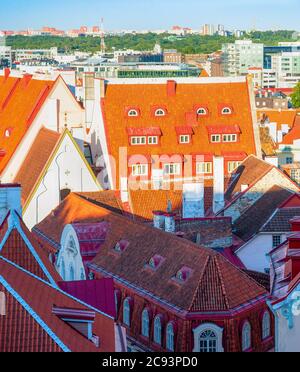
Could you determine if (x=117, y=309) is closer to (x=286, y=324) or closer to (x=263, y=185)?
(x=286, y=324)

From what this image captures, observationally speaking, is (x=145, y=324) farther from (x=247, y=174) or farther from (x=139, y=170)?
(x=139, y=170)

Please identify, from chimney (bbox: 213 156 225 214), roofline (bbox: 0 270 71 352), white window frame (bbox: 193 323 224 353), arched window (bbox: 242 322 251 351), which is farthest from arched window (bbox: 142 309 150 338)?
chimney (bbox: 213 156 225 214)

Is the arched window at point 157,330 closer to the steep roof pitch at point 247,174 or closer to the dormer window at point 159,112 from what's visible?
the steep roof pitch at point 247,174

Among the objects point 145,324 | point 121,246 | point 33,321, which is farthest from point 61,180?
point 33,321

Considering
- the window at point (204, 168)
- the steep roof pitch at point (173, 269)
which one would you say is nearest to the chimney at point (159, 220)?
the steep roof pitch at point (173, 269)
